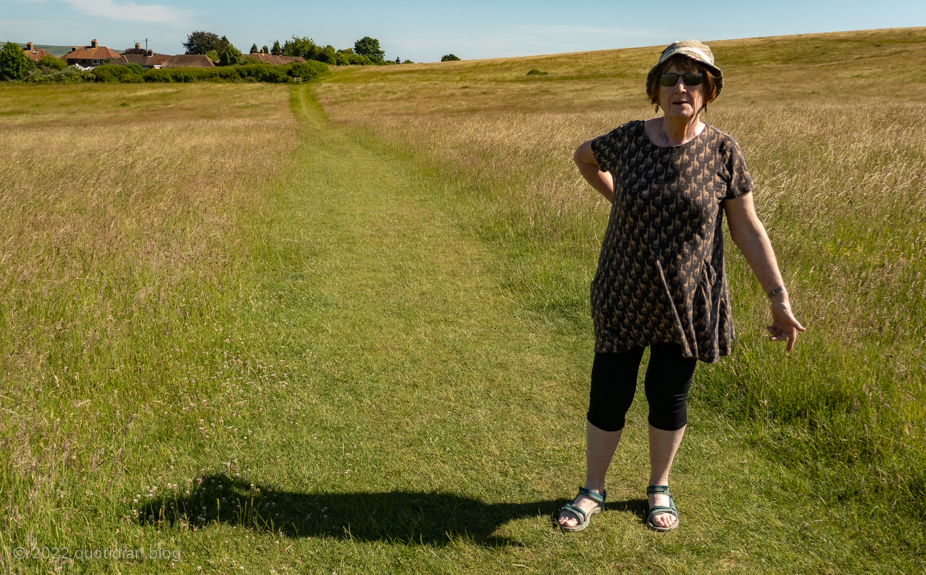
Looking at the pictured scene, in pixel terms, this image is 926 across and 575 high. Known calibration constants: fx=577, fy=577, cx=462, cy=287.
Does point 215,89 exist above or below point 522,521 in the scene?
above

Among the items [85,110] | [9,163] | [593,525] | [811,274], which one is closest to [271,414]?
[593,525]

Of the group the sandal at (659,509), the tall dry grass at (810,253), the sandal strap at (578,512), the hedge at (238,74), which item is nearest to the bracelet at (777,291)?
the sandal at (659,509)

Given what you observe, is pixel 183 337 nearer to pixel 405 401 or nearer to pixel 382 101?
pixel 405 401

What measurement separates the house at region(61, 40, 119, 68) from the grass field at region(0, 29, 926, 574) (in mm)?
120568

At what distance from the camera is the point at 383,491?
3033mm

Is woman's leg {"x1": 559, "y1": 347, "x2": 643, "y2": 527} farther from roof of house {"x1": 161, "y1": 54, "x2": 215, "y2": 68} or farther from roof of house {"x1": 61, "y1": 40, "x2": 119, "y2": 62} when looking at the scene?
roof of house {"x1": 61, "y1": 40, "x2": 119, "y2": 62}

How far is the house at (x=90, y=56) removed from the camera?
10562 cm

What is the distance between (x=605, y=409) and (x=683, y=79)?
4.85ft

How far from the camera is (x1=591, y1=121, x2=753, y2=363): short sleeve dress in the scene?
93.5 inches

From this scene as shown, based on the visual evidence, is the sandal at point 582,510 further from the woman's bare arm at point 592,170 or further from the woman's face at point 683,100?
the woman's face at point 683,100

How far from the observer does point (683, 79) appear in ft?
7.56

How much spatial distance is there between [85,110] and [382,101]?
1941 cm

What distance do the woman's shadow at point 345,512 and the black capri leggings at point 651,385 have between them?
1.71 feet

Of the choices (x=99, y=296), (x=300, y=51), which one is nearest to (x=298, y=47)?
(x=300, y=51)
